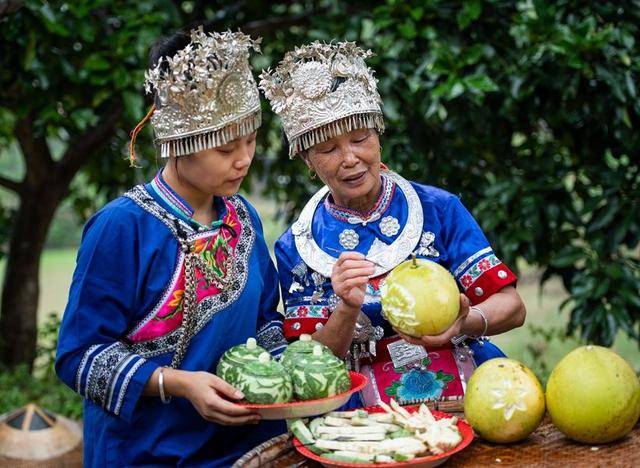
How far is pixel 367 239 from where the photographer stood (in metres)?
3.00

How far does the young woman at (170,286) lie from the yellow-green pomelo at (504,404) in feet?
2.15

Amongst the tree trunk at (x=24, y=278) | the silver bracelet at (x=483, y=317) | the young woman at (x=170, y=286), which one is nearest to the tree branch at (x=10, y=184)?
the tree trunk at (x=24, y=278)

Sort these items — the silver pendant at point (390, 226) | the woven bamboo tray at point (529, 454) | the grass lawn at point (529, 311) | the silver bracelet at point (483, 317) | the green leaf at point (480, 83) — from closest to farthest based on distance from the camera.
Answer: the woven bamboo tray at point (529, 454)
the silver bracelet at point (483, 317)
the silver pendant at point (390, 226)
the green leaf at point (480, 83)
the grass lawn at point (529, 311)

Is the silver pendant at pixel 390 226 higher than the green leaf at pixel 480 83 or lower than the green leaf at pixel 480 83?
lower

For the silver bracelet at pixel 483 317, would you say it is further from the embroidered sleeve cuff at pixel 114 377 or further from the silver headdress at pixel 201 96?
the embroidered sleeve cuff at pixel 114 377

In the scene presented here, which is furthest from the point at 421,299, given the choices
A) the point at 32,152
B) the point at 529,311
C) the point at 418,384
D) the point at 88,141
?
the point at 529,311

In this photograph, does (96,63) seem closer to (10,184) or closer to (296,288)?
(10,184)

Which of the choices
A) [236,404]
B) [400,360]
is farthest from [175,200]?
[400,360]

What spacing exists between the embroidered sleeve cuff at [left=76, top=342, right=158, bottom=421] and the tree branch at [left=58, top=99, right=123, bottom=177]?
309 cm

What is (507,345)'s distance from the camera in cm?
847

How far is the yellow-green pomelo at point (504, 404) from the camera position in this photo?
2357 mm

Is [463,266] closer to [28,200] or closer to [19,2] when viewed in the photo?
[19,2]

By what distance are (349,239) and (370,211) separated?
0.39ft

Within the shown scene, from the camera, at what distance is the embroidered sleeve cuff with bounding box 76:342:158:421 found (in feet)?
8.09
